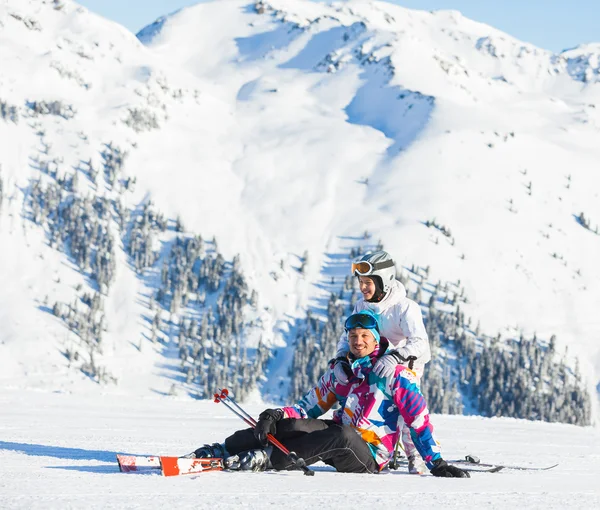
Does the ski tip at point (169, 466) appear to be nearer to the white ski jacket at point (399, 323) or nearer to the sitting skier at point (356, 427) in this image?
the sitting skier at point (356, 427)

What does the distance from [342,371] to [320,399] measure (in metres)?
0.50

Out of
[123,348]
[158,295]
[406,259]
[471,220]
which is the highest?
[471,220]

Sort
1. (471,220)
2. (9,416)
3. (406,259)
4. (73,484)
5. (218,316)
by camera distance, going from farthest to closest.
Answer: (471,220)
(406,259)
(218,316)
(9,416)
(73,484)

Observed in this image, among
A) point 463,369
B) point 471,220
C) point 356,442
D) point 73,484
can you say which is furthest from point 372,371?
point 471,220

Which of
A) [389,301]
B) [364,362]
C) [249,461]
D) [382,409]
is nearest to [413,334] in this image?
[389,301]

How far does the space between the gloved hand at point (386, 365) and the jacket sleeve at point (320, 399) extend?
668 mm

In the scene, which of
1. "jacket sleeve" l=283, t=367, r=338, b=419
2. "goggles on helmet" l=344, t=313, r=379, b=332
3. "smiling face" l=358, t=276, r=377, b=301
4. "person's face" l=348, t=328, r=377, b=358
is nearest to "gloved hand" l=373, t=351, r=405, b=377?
"person's face" l=348, t=328, r=377, b=358

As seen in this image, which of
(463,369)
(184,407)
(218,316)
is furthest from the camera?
(218,316)

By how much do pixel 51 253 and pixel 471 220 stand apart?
106133 millimetres

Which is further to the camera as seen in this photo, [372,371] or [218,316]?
[218,316]

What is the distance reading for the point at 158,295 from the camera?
16788 cm

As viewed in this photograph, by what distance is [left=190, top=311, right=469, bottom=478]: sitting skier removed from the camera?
300 inches

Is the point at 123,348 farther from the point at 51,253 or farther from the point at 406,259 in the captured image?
the point at 406,259

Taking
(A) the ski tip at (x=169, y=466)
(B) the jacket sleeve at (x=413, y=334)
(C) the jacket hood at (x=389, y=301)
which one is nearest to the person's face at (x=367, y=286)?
(C) the jacket hood at (x=389, y=301)
